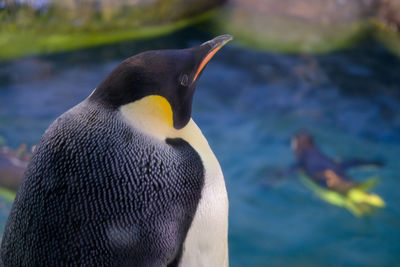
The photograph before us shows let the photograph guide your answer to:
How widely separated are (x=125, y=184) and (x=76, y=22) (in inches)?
105

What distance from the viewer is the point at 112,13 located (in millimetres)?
3312

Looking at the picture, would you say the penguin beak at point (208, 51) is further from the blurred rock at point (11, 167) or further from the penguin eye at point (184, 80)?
the blurred rock at point (11, 167)

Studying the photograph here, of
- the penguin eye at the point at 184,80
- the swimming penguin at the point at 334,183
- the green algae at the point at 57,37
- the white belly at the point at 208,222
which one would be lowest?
the swimming penguin at the point at 334,183

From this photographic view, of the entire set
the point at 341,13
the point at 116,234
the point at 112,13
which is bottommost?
the point at 341,13

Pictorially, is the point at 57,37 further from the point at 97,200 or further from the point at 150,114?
the point at 97,200

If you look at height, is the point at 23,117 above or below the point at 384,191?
above

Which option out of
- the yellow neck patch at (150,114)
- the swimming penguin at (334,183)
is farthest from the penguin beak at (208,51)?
the swimming penguin at (334,183)

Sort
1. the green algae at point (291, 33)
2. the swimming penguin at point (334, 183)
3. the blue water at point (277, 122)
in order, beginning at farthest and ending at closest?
1. the green algae at point (291, 33)
2. the swimming penguin at point (334, 183)
3. the blue water at point (277, 122)

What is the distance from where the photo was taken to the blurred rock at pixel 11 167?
1.79 m

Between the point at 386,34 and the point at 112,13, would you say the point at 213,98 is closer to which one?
the point at 112,13

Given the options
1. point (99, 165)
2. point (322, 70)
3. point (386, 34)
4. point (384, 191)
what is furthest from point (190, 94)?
point (386, 34)

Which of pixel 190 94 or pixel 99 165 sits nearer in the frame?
pixel 99 165

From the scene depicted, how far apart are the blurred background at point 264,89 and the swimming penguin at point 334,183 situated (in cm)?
5

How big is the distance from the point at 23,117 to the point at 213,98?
1165mm
